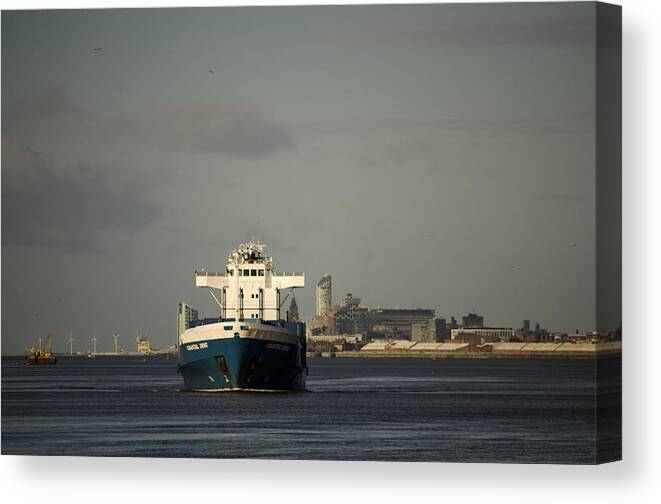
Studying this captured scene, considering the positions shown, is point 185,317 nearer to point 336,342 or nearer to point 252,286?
point 252,286

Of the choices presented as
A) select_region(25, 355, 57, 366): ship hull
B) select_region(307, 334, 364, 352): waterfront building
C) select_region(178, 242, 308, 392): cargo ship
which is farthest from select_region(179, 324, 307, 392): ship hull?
select_region(307, 334, 364, 352): waterfront building

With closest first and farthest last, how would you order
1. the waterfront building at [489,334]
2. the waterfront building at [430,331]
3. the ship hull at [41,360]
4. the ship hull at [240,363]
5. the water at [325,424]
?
the water at [325,424] < the ship hull at [240,363] < the waterfront building at [489,334] < the ship hull at [41,360] < the waterfront building at [430,331]

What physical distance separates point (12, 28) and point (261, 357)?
19194mm

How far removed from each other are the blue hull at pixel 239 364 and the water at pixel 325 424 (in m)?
0.45

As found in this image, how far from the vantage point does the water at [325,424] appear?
1115 inches

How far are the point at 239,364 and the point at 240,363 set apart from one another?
4 cm

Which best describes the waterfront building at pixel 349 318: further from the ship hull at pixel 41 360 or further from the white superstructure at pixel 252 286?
the white superstructure at pixel 252 286

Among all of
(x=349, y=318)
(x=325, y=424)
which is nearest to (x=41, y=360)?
(x=349, y=318)

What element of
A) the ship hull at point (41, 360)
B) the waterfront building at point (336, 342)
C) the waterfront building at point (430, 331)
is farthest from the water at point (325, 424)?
the waterfront building at point (336, 342)

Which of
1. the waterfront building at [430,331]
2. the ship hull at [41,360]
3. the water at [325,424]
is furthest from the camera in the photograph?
the waterfront building at [430,331]

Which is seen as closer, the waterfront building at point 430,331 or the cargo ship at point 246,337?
the cargo ship at point 246,337

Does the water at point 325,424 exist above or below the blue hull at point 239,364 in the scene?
below

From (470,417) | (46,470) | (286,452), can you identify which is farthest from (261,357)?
(46,470)

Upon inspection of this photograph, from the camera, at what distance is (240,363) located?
4506 centimetres
